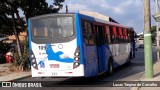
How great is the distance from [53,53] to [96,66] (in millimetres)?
2419

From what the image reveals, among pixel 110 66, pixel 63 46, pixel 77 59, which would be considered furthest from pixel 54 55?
pixel 110 66

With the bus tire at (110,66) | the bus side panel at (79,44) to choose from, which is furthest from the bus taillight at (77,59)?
the bus tire at (110,66)

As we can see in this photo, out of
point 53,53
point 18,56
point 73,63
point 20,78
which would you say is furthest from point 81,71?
point 18,56

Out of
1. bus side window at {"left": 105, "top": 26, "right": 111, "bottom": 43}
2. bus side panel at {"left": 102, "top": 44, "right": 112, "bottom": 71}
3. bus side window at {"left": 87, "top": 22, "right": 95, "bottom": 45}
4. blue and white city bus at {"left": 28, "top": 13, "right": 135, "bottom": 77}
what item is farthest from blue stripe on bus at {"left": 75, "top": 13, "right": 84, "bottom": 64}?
bus side window at {"left": 105, "top": 26, "right": 111, "bottom": 43}

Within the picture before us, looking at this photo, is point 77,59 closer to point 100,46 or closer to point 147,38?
point 100,46

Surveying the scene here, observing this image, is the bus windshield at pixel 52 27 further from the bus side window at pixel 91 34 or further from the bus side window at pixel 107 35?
the bus side window at pixel 107 35

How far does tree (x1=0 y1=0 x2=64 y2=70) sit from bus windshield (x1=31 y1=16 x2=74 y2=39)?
23.6 ft

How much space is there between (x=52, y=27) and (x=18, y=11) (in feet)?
31.2

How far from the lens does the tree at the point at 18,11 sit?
22.3 meters

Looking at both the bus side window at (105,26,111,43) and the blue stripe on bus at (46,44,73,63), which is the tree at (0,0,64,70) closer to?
the bus side window at (105,26,111,43)

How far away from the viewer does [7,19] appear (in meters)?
23.3

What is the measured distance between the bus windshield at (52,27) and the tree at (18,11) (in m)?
7.18

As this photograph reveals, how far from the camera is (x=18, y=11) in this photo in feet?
77.2

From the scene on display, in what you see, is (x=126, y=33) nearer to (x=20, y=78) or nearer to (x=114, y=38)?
(x=114, y=38)
